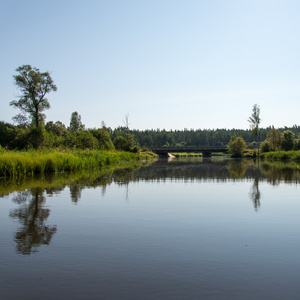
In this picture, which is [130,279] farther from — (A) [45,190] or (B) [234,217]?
(A) [45,190]

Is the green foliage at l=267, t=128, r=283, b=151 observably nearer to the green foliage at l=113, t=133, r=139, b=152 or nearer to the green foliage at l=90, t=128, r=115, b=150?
the green foliage at l=113, t=133, r=139, b=152

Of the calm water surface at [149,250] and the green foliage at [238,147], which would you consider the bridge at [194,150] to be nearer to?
the green foliage at [238,147]

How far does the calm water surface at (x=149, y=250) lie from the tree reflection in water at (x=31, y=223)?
0.03 metres

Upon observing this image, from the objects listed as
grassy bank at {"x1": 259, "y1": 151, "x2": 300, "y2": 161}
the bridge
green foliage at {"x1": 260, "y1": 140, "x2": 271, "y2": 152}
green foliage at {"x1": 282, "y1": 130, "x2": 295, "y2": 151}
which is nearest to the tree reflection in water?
grassy bank at {"x1": 259, "y1": 151, "x2": 300, "y2": 161}

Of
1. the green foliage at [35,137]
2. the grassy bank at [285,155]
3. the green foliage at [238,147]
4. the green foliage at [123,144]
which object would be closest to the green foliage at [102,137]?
the green foliage at [123,144]

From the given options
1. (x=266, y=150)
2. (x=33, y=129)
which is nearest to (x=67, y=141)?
(x=33, y=129)

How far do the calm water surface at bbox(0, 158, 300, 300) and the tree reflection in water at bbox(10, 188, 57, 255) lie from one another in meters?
0.03

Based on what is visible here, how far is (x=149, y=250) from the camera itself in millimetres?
6066

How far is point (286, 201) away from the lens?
1187 centimetres

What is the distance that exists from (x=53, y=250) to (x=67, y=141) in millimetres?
43197

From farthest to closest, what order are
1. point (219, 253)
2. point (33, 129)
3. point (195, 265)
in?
point (33, 129), point (219, 253), point (195, 265)

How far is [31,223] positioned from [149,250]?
3.87 metres

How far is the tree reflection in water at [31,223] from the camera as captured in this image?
6492mm

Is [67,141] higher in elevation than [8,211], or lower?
higher
